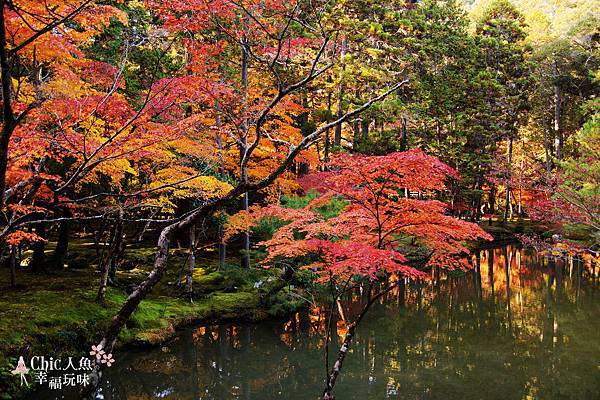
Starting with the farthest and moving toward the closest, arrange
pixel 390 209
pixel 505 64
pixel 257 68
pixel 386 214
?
pixel 505 64 → pixel 257 68 → pixel 386 214 → pixel 390 209

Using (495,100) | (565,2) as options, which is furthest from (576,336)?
(565,2)

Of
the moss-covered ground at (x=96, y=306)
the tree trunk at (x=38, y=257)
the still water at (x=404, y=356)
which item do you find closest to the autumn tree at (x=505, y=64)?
the still water at (x=404, y=356)

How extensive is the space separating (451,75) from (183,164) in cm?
1891

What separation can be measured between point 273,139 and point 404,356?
6862 mm

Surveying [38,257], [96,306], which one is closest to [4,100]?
[96,306]

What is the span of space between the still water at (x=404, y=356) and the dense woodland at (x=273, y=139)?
4.81 ft

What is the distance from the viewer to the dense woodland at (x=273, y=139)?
507cm

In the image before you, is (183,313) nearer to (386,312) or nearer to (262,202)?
(386,312)

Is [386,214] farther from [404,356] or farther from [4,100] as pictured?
[4,100]

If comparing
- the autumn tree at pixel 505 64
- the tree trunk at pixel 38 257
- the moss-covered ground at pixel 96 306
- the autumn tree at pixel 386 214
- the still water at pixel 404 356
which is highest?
the autumn tree at pixel 505 64

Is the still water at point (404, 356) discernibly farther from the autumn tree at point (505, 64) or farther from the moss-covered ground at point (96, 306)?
the autumn tree at point (505, 64)

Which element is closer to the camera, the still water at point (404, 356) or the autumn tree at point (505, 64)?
the still water at point (404, 356)

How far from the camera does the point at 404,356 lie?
29.6 ft

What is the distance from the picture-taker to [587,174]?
11.4 meters
